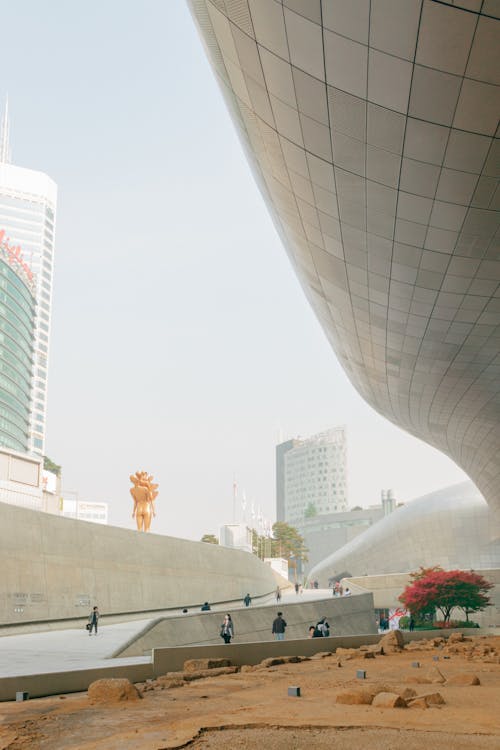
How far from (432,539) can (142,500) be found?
4491cm

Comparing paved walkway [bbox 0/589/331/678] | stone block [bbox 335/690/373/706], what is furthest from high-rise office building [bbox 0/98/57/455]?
stone block [bbox 335/690/373/706]

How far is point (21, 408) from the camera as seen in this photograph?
4665 inches

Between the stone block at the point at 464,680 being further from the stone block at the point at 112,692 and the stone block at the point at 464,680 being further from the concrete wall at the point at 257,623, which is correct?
the concrete wall at the point at 257,623

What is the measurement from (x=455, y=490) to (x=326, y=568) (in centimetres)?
1885

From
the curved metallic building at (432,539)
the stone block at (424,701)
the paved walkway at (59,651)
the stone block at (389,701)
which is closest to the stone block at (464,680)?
the stone block at (424,701)

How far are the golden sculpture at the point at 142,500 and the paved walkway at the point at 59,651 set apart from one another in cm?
1461

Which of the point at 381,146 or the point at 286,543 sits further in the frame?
the point at 286,543

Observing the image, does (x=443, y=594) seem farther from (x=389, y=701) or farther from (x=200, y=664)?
(x=389, y=701)

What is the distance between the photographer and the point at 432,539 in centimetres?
7544

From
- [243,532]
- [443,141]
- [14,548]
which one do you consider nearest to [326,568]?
[243,532]

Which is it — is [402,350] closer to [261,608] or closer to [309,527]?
[261,608]

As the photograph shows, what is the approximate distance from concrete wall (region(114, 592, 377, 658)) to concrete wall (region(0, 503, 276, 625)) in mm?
5772

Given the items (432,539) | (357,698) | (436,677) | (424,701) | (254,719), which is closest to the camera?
(254,719)

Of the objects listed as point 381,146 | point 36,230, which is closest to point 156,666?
point 381,146
